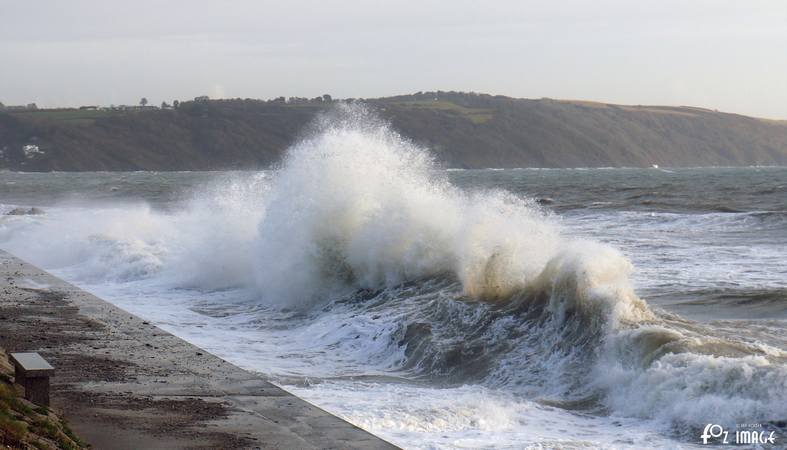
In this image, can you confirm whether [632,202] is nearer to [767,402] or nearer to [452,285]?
[452,285]

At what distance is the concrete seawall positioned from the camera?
6426 millimetres

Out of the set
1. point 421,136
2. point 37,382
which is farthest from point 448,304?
point 421,136

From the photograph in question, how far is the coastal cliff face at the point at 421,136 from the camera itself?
13975cm

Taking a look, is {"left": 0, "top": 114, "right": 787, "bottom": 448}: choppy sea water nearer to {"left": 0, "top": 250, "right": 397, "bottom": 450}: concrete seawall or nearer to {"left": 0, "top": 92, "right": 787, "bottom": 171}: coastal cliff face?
{"left": 0, "top": 250, "right": 397, "bottom": 450}: concrete seawall

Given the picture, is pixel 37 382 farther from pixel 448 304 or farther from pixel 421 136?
pixel 421 136

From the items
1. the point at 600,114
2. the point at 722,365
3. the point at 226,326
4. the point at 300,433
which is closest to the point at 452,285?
the point at 226,326

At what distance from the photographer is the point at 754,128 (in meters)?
170

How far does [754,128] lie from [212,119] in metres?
85.4

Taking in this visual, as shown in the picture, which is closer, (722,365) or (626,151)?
(722,365)

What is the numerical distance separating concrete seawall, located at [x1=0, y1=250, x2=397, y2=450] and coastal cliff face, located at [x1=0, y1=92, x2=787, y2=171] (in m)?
124

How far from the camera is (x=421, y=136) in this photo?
13512 centimetres

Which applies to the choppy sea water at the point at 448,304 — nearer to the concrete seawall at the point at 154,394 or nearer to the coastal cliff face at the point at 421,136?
the concrete seawall at the point at 154,394

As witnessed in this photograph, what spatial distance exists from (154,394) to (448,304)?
19.7 ft

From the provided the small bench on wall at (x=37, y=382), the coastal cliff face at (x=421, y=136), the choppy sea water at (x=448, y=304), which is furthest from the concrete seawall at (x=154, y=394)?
the coastal cliff face at (x=421, y=136)
